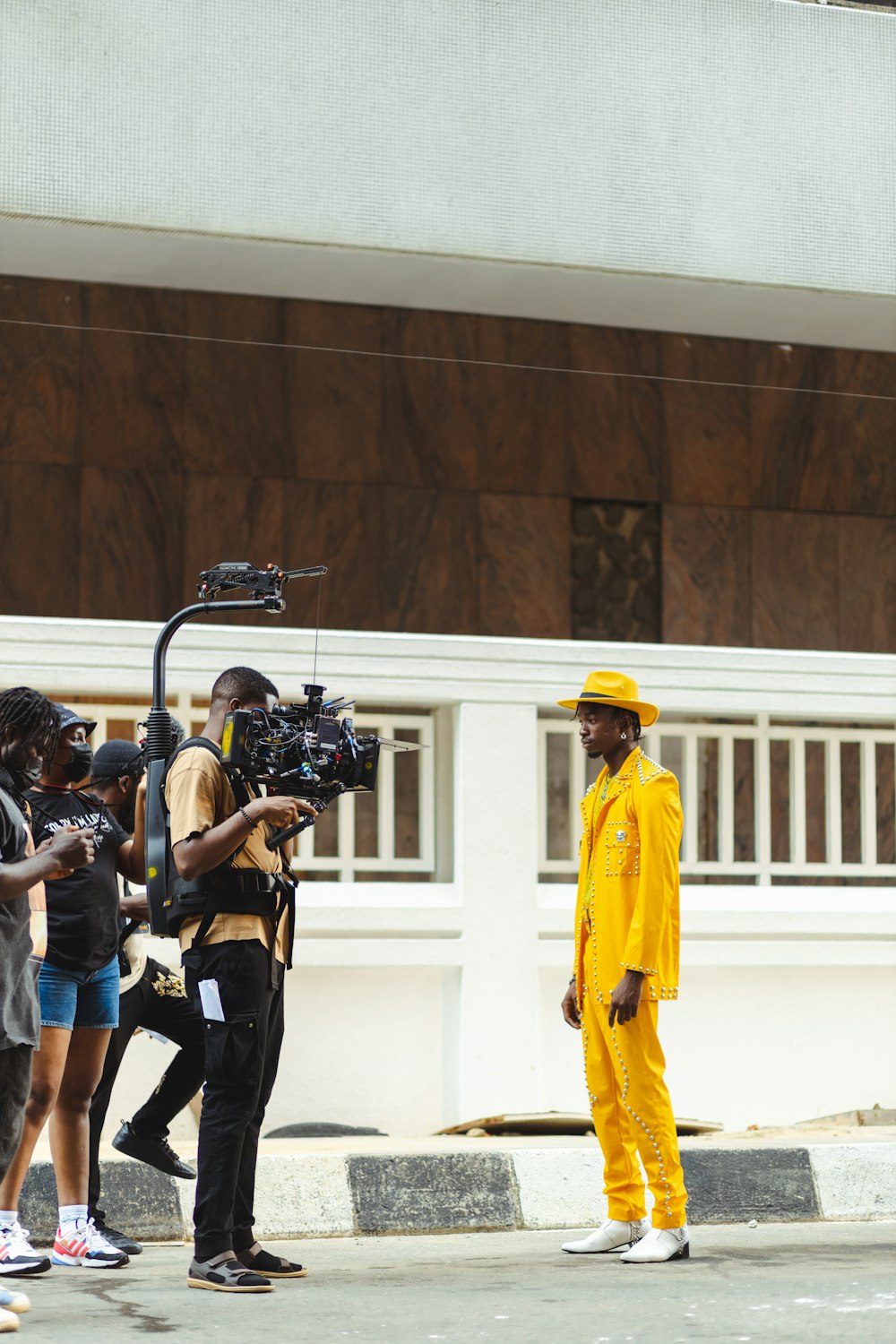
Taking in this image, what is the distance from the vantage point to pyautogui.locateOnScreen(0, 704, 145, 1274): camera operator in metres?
5.71

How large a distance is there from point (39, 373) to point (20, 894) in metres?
6.18

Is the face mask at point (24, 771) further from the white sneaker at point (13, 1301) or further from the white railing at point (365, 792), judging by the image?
the white railing at point (365, 792)

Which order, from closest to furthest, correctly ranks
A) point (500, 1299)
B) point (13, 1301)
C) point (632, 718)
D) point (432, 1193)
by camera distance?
1. point (13, 1301)
2. point (500, 1299)
3. point (632, 718)
4. point (432, 1193)

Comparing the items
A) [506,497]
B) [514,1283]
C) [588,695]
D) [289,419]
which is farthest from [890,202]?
[514,1283]

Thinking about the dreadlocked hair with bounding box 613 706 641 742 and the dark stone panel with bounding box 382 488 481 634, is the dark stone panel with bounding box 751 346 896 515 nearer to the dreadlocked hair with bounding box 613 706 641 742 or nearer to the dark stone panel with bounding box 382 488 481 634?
the dark stone panel with bounding box 382 488 481 634

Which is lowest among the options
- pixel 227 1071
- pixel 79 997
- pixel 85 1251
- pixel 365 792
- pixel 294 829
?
pixel 85 1251

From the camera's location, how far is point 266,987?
534cm

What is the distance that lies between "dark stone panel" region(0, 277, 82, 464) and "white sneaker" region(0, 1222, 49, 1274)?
5825mm

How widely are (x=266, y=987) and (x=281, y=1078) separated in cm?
286

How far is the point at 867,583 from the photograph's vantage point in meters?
11.9

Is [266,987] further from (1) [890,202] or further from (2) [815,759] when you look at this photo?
(1) [890,202]

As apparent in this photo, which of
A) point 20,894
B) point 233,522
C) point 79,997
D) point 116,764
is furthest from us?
point 233,522

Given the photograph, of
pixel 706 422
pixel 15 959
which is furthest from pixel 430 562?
pixel 15 959

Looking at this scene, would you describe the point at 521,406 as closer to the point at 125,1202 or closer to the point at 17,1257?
the point at 125,1202
